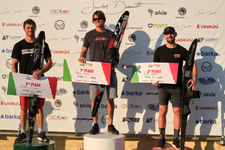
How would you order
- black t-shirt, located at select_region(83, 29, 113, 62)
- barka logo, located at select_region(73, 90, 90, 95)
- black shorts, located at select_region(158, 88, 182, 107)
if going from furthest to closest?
1. barka logo, located at select_region(73, 90, 90, 95)
2. black t-shirt, located at select_region(83, 29, 113, 62)
3. black shorts, located at select_region(158, 88, 182, 107)

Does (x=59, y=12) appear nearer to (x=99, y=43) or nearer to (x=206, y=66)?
(x=99, y=43)

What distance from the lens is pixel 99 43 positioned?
11.0ft

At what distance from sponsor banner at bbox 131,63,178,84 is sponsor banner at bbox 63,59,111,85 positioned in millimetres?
477

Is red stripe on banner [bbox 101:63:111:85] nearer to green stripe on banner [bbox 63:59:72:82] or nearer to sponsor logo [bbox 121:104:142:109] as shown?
green stripe on banner [bbox 63:59:72:82]

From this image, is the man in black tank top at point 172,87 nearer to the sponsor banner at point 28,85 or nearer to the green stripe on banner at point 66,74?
the green stripe on banner at point 66,74

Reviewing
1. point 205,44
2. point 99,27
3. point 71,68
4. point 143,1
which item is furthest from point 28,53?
point 205,44

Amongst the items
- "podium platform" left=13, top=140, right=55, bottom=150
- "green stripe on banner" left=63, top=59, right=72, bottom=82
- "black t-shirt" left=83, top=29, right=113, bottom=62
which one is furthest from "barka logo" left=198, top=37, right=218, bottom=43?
"podium platform" left=13, top=140, right=55, bottom=150

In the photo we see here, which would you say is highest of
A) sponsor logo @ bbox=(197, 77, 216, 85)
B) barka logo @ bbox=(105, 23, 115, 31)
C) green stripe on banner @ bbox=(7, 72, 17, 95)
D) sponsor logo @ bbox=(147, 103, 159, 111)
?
barka logo @ bbox=(105, 23, 115, 31)

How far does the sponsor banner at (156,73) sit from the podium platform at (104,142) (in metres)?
0.93

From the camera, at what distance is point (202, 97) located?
3.92 metres

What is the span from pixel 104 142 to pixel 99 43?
1.45 metres

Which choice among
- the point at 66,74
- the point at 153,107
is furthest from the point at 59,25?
the point at 153,107

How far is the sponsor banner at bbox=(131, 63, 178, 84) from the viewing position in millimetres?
3186

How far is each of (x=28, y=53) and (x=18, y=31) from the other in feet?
3.80
